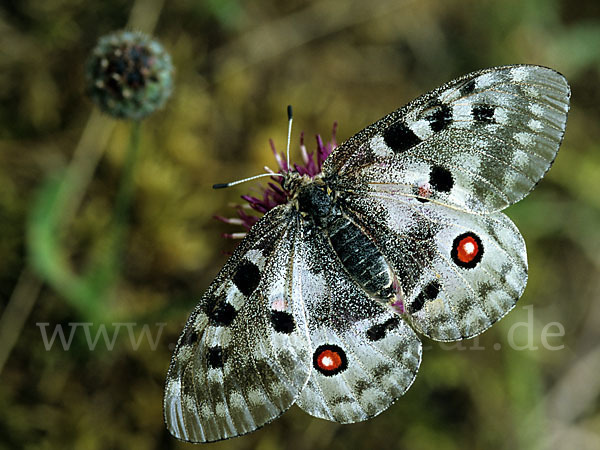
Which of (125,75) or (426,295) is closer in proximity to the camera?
(426,295)

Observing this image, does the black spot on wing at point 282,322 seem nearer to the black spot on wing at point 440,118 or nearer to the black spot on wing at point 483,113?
the black spot on wing at point 440,118

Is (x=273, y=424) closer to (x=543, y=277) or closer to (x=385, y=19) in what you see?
(x=543, y=277)

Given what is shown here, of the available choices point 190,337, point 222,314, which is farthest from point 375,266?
point 190,337

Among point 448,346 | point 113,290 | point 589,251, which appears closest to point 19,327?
point 113,290

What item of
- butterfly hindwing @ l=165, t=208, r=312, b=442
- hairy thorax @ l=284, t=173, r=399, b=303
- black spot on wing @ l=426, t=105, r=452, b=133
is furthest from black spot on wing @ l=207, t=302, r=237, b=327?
black spot on wing @ l=426, t=105, r=452, b=133

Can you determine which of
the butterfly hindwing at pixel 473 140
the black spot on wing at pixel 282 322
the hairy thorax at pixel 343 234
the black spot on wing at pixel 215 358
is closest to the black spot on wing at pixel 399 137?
the butterfly hindwing at pixel 473 140

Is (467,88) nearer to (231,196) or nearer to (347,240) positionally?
(347,240)
